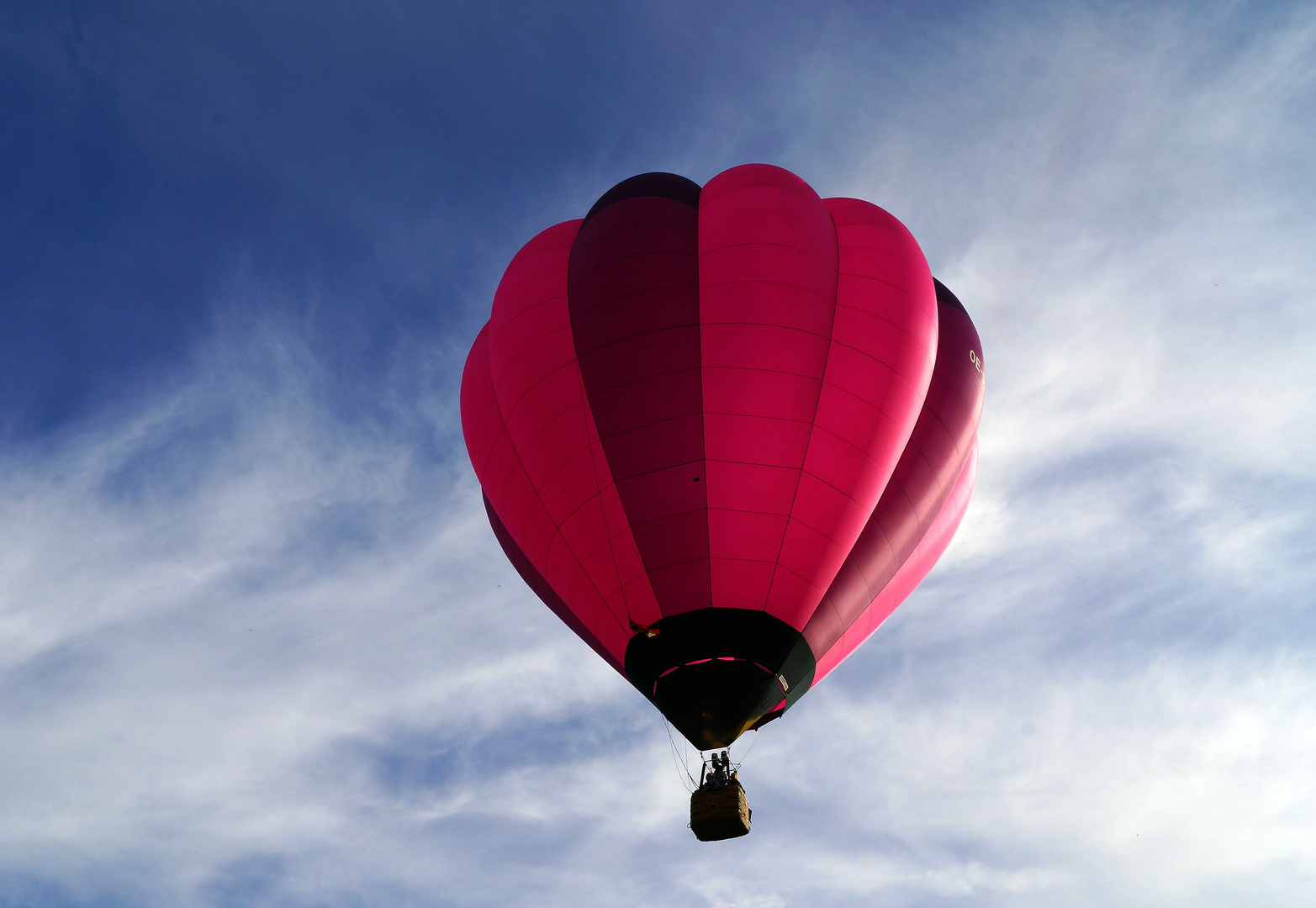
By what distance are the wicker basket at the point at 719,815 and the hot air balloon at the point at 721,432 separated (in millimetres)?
598

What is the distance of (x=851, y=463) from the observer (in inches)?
450

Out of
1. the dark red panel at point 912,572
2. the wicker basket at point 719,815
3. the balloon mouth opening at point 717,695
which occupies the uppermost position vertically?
the dark red panel at point 912,572

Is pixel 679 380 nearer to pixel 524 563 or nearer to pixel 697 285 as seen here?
pixel 697 285

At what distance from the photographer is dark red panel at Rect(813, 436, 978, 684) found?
12430mm

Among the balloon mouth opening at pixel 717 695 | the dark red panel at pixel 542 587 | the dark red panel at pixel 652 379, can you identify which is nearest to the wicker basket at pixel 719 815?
the balloon mouth opening at pixel 717 695

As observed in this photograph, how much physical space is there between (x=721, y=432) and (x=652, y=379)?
3.45 ft

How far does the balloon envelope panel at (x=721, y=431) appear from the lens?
1088cm

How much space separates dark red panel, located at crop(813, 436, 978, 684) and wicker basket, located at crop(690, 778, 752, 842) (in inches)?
82.2

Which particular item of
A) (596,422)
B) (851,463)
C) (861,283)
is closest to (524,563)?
(596,422)

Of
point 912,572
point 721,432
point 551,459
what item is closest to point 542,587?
point 551,459

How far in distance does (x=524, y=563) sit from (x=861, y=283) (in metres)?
5.98

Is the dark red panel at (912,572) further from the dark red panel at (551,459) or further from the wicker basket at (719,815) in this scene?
the dark red panel at (551,459)

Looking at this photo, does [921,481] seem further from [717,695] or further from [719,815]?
[719,815]

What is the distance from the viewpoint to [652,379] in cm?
1138
